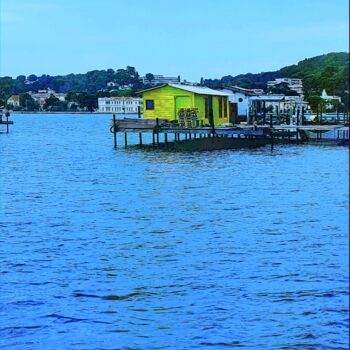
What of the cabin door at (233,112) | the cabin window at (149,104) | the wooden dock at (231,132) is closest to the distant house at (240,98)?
the cabin door at (233,112)

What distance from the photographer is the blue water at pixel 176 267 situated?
1611 cm

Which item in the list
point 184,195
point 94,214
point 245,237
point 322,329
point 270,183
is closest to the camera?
point 322,329

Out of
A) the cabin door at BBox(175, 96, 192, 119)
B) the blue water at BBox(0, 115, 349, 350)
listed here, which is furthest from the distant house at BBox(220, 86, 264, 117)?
the blue water at BBox(0, 115, 349, 350)

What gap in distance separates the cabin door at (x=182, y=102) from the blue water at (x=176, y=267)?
26.0 metres

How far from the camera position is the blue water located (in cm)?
1611

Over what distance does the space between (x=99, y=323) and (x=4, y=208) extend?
66.6ft

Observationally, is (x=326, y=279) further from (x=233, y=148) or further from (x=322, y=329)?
(x=233, y=148)

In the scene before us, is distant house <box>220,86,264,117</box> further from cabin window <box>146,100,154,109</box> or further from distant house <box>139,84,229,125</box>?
cabin window <box>146,100,154,109</box>

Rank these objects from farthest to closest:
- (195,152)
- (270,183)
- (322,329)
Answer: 1. (195,152)
2. (270,183)
3. (322,329)

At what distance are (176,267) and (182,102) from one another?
164 ft

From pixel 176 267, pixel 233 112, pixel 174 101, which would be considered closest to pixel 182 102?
pixel 174 101

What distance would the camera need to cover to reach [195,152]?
70.4 m

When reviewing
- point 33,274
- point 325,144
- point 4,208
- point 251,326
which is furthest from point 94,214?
point 325,144

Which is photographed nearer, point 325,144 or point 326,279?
point 326,279
